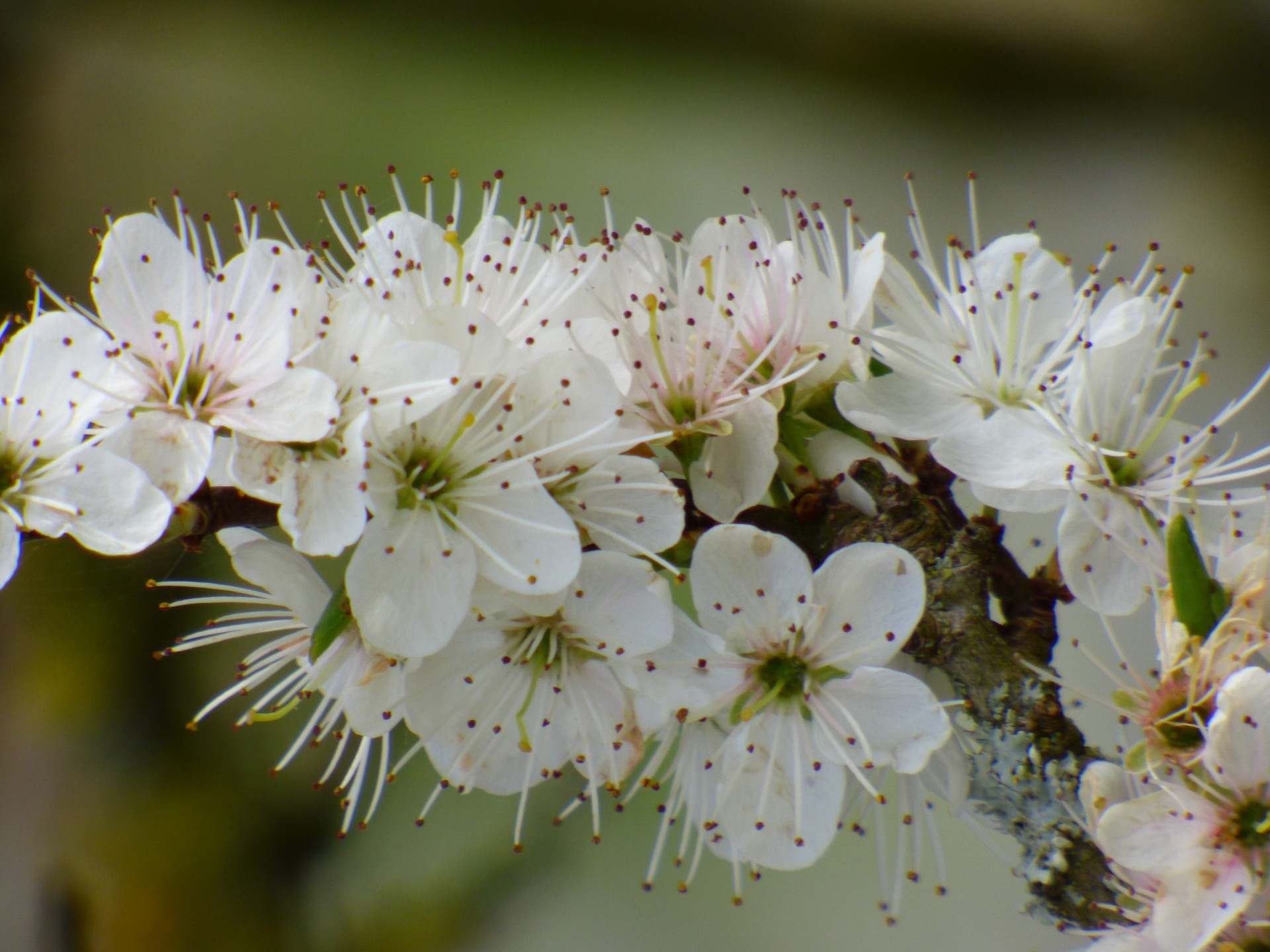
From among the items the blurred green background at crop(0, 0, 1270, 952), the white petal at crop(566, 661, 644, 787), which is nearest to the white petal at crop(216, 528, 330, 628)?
the white petal at crop(566, 661, 644, 787)

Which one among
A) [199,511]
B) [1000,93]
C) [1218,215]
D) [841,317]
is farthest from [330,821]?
[1218,215]

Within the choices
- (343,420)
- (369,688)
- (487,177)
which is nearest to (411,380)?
(343,420)

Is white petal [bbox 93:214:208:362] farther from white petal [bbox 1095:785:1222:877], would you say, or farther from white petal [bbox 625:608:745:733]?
white petal [bbox 1095:785:1222:877]

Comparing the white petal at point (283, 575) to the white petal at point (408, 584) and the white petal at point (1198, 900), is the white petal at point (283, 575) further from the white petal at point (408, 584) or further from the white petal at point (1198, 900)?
the white petal at point (1198, 900)

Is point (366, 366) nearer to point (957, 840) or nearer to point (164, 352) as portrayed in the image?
point (164, 352)

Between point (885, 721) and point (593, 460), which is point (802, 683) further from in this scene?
point (593, 460)

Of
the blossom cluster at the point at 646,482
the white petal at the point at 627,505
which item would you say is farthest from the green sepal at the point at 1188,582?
the white petal at the point at 627,505

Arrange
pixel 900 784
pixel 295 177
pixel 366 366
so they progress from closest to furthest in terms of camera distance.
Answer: pixel 366 366
pixel 900 784
pixel 295 177
